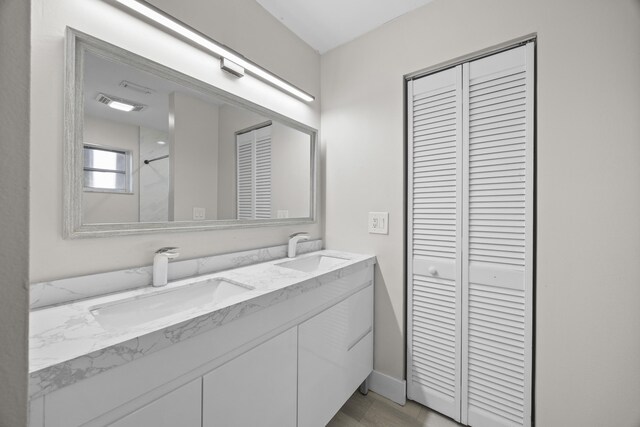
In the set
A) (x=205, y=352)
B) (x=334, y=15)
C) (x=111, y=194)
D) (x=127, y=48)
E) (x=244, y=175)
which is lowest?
(x=205, y=352)

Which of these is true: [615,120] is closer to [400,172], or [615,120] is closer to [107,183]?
[400,172]

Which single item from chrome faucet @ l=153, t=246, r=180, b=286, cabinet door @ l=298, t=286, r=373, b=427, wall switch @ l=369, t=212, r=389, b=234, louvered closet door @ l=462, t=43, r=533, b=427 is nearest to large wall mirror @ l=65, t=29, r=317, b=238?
chrome faucet @ l=153, t=246, r=180, b=286

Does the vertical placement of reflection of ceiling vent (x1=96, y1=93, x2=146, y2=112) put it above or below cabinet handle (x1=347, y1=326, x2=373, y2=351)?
above

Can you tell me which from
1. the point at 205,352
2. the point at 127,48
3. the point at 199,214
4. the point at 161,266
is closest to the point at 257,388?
the point at 205,352

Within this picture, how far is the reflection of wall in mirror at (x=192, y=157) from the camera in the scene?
127 cm

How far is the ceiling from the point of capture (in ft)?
5.24

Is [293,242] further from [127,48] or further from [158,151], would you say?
[127,48]

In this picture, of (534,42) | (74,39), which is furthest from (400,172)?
(74,39)

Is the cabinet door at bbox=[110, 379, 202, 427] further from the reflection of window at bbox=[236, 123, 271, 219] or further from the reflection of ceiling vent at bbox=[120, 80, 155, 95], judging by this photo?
the reflection of ceiling vent at bbox=[120, 80, 155, 95]

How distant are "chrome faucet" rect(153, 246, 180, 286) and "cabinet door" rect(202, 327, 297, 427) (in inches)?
18.6

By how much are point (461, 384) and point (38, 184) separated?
6.81ft

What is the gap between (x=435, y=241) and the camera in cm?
160

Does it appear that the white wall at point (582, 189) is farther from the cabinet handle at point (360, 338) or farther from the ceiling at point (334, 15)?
the cabinet handle at point (360, 338)

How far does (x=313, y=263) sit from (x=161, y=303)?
98 centimetres
